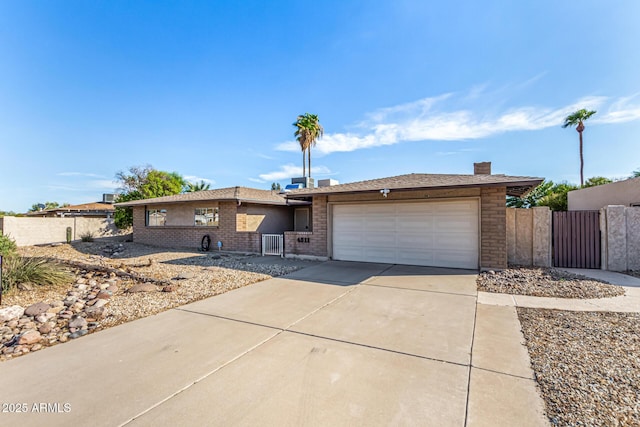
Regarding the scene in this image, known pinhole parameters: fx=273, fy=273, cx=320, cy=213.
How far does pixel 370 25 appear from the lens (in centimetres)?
984

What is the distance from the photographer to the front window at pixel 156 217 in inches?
666

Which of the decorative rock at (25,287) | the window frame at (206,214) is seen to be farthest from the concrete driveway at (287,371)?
the window frame at (206,214)

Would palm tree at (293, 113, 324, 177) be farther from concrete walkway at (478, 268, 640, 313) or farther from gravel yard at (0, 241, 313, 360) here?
concrete walkway at (478, 268, 640, 313)

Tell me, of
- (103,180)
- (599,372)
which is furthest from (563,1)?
(103,180)

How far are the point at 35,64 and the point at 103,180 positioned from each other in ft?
85.4

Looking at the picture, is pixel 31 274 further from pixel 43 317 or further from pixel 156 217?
pixel 156 217

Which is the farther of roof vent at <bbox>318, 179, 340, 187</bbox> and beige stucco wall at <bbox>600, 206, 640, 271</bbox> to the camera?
roof vent at <bbox>318, 179, 340, 187</bbox>

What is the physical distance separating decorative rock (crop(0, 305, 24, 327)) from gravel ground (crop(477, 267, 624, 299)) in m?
9.65

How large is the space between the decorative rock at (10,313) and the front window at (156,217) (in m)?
12.3

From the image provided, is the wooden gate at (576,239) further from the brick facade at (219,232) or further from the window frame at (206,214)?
the window frame at (206,214)

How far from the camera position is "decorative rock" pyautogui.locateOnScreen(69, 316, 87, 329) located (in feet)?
14.9

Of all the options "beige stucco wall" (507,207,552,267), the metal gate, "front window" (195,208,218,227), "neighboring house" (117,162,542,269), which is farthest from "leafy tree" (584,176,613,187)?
"front window" (195,208,218,227)

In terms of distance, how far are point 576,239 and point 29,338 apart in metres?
13.6

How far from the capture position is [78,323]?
461 centimetres
